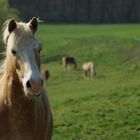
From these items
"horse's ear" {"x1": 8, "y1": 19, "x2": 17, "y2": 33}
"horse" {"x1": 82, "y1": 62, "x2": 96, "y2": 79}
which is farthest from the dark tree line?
"horse's ear" {"x1": 8, "y1": 19, "x2": 17, "y2": 33}

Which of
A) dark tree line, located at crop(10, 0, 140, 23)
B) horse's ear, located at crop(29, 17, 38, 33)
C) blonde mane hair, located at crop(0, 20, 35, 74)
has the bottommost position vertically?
dark tree line, located at crop(10, 0, 140, 23)

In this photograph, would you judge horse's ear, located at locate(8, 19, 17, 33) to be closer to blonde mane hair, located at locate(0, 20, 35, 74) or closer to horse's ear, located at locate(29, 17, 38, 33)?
blonde mane hair, located at locate(0, 20, 35, 74)

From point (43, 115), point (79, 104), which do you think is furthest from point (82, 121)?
point (43, 115)

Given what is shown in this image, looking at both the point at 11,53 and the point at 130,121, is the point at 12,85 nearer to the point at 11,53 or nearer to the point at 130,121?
the point at 11,53

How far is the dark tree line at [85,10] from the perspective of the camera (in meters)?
86.2

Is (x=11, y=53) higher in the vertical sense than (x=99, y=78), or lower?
higher

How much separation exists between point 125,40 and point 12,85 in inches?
1484

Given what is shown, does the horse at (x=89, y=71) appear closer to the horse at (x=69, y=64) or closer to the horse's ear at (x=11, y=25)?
the horse at (x=69, y=64)

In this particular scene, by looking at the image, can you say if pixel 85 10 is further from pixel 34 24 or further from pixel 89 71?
pixel 34 24

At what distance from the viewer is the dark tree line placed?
86188 millimetres

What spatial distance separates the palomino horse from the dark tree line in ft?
260

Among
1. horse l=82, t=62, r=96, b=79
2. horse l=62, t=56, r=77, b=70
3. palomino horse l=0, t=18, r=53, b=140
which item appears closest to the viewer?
palomino horse l=0, t=18, r=53, b=140

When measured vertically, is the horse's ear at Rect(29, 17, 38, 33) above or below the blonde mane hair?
above

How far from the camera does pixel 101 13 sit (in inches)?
3455
